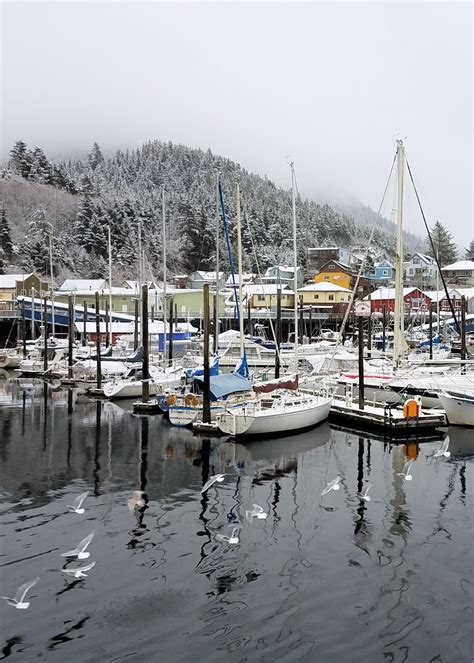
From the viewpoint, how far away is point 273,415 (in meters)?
25.4

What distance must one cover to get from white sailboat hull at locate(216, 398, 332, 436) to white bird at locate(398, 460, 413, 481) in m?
6.01

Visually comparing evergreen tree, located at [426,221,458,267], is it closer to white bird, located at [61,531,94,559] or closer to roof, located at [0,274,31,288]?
roof, located at [0,274,31,288]

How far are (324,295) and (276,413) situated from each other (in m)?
70.8

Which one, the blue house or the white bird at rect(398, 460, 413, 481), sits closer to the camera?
the white bird at rect(398, 460, 413, 481)

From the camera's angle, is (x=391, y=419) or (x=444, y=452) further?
(x=391, y=419)

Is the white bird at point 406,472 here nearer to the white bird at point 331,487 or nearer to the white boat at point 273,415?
the white bird at point 331,487

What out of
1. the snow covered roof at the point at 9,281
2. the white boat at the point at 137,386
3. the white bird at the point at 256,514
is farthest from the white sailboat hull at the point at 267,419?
the snow covered roof at the point at 9,281

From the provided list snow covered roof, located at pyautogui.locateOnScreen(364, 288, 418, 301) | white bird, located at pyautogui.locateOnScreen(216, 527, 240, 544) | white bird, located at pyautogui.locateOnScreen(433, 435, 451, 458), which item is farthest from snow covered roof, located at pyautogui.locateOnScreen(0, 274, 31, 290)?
white bird, located at pyautogui.locateOnScreen(216, 527, 240, 544)

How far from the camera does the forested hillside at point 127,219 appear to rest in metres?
120

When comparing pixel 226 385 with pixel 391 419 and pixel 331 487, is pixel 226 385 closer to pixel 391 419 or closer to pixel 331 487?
pixel 391 419

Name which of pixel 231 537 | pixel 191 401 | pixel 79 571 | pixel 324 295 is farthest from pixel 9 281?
pixel 79 571

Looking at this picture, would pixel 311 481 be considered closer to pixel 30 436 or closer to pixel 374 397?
pixel 374 397

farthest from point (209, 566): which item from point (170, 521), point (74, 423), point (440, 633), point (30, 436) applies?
point (74, 423)

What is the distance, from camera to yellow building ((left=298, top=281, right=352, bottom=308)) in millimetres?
93875
